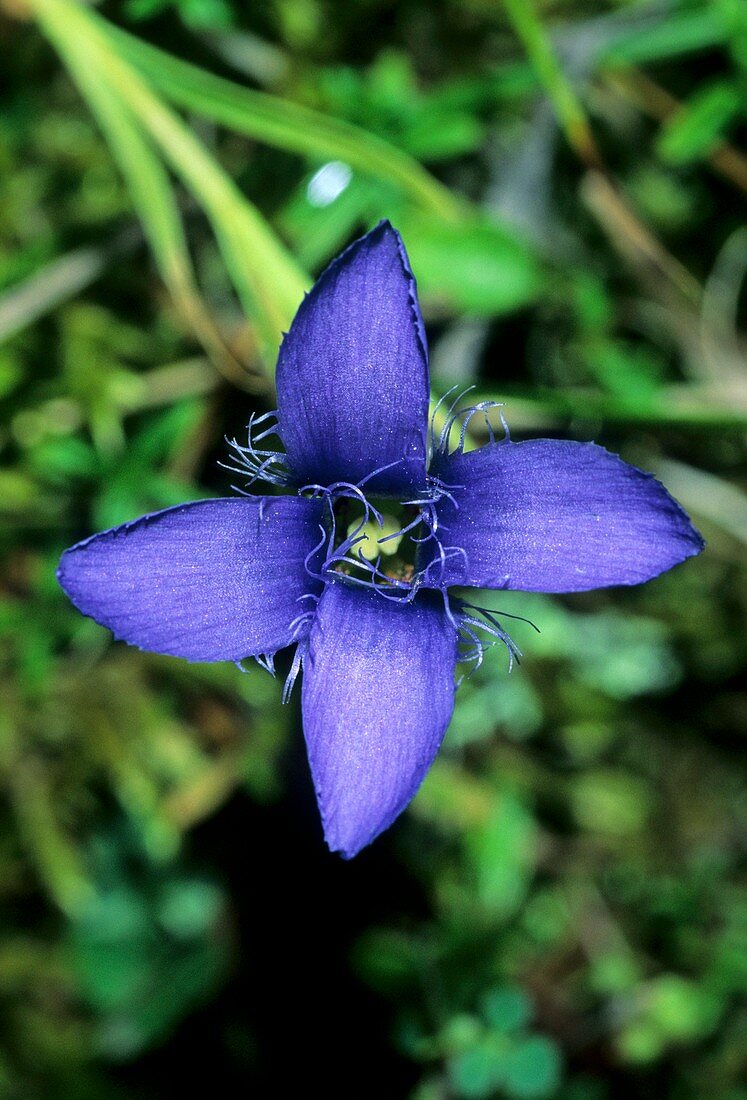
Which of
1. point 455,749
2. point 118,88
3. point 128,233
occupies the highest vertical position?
point 118,88

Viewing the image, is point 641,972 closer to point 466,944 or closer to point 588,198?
point 466,944

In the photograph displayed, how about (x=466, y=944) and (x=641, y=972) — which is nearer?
(x=466, y=944)

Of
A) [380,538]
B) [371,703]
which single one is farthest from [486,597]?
[371,703]

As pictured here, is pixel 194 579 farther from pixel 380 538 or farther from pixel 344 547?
pixel 380 538

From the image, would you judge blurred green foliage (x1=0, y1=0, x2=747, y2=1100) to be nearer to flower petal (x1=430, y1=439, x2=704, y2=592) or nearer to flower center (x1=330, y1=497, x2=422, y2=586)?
flower center (x1=330, y1=497, x2=422, y2=586)

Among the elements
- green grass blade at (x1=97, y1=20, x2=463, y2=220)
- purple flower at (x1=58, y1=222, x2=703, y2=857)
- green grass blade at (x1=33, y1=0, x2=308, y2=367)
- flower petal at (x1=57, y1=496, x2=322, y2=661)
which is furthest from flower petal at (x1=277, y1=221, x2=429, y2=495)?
green grass blade at (x1=97, y1=20, x2=463, y2=220)

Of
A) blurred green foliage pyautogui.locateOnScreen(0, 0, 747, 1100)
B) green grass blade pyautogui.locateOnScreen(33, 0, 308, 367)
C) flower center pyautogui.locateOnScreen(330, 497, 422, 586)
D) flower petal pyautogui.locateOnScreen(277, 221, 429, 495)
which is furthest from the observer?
blurred green foliage pyautogui.locateOnScreen(0, 0, 747, 1100)

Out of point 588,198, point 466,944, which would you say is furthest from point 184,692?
point 588,198
